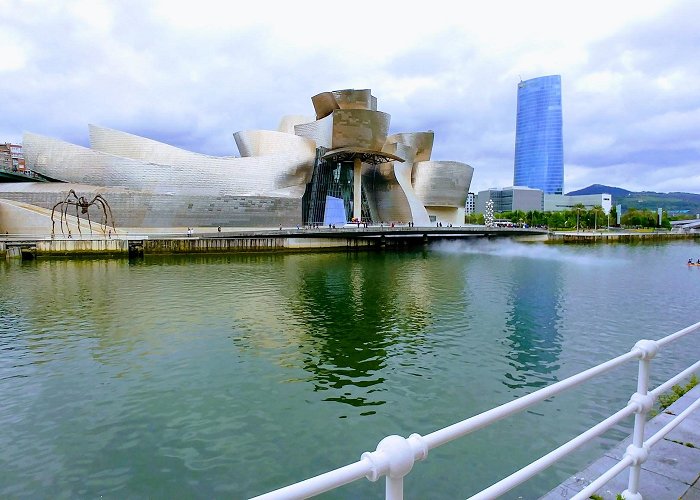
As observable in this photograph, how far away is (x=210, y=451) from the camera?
16.9 feet

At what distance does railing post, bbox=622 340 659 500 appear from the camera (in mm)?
2182

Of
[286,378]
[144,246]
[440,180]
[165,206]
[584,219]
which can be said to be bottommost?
[286,378]

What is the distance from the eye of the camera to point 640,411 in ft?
7.36

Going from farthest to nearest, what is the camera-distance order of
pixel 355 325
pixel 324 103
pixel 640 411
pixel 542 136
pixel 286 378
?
pixel 542 136 < pixel 324 103 < pixel 355 325 < pixel 286 378 < pixel 640 411

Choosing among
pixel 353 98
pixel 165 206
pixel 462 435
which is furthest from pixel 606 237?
pixel 462 435

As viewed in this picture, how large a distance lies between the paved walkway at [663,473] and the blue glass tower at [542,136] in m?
A: 175

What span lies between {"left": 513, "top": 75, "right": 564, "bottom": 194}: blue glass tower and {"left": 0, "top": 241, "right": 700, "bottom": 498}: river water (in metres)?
161

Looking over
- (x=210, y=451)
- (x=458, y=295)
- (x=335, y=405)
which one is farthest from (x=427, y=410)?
(x=458, y=295)

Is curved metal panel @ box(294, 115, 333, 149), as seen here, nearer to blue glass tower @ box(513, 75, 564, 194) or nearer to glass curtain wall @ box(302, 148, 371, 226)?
glass curtain wall @ box(302, 148, 371, 226)

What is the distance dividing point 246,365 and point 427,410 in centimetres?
345

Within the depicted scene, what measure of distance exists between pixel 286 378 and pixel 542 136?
A: 17791 centimetres

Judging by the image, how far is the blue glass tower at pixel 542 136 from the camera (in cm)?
16262

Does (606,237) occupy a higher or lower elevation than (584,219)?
lower

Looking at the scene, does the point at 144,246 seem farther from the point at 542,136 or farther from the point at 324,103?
the point at 542,136
